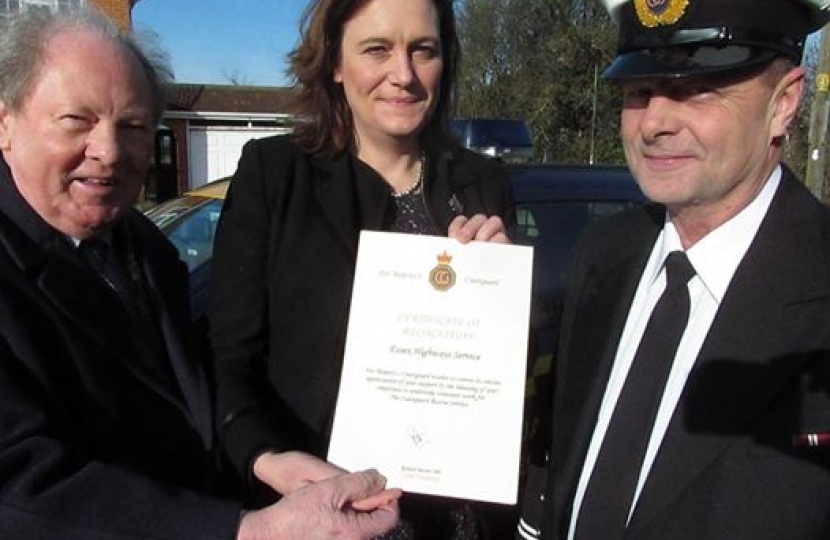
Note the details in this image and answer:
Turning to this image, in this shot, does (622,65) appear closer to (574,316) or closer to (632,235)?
(632,235)

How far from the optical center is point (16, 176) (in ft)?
5.95

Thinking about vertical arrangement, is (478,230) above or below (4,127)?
below

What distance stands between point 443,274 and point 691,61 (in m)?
0.72

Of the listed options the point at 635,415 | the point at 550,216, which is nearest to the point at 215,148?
the point at 550,216

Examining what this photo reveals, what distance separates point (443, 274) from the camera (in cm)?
196

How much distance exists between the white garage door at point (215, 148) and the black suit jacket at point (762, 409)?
2496cm

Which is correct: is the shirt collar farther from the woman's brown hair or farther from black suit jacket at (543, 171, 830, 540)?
the woman's brown hair

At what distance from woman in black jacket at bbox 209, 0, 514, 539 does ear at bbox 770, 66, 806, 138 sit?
0.65m

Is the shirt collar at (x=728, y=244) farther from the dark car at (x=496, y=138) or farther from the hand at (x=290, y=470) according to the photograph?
the dark car at (x=496, y=138)

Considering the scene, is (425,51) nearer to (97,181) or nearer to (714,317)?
(97,181)

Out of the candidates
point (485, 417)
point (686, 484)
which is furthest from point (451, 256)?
point (686, 484)

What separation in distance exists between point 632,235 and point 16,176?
4.88 ft
